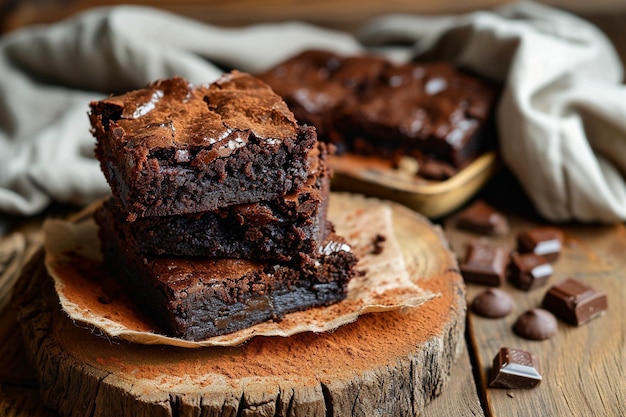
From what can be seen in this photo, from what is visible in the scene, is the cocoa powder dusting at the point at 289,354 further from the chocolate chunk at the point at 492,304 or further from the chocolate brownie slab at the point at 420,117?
the chocolate brownie slab at the point at 420,117

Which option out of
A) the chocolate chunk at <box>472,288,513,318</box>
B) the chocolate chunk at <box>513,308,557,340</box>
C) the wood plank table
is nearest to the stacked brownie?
the wood plank table

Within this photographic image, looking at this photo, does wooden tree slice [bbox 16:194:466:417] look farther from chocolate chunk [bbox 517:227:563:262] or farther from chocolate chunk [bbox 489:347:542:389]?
chocolate chunk [bbox 517:227:563:262]

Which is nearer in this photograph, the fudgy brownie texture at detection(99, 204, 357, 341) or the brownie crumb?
the fudgy brownie texture at detection(99, 204, 357, 341)

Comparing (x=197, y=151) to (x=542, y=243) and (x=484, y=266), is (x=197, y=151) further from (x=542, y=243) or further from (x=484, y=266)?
(x=542, y=243)

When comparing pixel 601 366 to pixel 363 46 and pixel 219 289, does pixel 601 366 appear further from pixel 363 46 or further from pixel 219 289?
pixel 363 46

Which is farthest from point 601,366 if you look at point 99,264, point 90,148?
point 90,148
